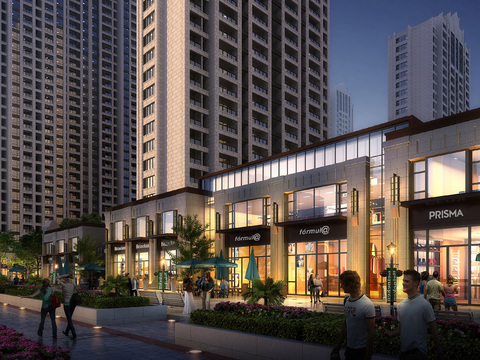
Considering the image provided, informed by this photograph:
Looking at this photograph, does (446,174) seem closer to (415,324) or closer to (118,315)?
(118,315)

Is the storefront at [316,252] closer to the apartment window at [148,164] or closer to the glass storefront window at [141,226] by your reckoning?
the glass storefront window at [141,226]

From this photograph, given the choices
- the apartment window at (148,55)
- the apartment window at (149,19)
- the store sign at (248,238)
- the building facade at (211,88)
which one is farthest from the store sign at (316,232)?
the apartment window at (149,19)

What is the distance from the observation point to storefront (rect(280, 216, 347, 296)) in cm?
3503

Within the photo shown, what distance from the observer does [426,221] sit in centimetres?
2838

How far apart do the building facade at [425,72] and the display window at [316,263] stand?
81.2 metres

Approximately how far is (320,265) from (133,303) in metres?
18.6

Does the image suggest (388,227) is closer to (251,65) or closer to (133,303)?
(133,303)

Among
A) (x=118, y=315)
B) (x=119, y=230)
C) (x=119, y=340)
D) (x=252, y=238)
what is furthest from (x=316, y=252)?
(x=119, y=230)

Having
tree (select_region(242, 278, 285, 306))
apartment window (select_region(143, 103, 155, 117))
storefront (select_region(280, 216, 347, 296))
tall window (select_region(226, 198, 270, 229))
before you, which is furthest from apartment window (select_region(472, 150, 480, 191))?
apartment window (select_region(143, 103, 155, 117))

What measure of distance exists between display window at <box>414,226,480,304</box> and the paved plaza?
1518cm

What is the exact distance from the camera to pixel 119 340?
1570 cm

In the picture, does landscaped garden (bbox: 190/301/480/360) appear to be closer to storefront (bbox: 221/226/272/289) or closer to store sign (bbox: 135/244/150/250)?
storefront (bbox: 221/226/272/289)

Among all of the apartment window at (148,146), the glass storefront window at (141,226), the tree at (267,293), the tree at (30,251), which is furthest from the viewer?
the tree at (30,251)

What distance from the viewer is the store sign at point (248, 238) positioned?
135 feet
